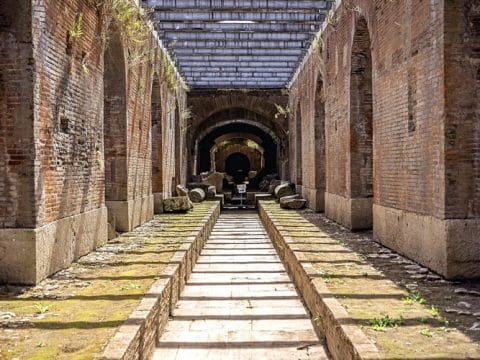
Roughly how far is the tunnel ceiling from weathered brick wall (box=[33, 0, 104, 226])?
4435 mm

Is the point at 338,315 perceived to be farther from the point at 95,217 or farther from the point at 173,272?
the point at 95,217

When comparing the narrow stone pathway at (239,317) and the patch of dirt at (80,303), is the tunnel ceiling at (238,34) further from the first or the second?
the patch of dirt at (80,303)

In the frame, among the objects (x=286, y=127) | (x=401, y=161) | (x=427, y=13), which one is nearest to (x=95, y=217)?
(x=401, y=161)

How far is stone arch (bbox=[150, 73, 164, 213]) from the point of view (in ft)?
54.8

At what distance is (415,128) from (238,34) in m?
9.88

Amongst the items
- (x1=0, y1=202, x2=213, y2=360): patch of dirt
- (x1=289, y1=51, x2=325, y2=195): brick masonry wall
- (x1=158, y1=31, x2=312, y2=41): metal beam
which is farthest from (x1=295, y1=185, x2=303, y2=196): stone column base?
(x1=0, y1=202, x2=213, y2=360): patch of dirt

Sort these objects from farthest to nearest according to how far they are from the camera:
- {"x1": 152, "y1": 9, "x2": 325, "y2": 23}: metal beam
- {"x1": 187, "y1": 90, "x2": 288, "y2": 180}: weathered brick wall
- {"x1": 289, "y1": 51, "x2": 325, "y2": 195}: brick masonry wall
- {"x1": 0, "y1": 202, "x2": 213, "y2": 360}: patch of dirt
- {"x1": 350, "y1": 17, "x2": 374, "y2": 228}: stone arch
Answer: {"x1": 187, "y1": 90, "x2": 288, "y2": 180}: weathered brick wall
{"x1": 289, "y1": 51, "x2": 325, "y2": 195}: brick masonry wall
{"x1": 152, "y1": 9, "x2": 325, "y2": 23}: metal beam
{"x1": 350, "y1": 17, "x2": 374, "y2": 228}: stone arch
{"x1": 0, "y1": 202, "x2": 213, "y2": 360}: patch of dirt

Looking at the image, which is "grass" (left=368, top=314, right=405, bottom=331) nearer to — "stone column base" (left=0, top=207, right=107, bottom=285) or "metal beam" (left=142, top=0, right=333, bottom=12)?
"stone column base" (left=0, top=207, right=107, bottom=285)

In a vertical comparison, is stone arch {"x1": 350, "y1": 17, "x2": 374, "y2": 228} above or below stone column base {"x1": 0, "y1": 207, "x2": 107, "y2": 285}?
above

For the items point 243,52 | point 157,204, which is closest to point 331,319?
point 157,204

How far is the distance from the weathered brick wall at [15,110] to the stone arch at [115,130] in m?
5.31

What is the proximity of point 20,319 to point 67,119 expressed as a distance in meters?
3.67

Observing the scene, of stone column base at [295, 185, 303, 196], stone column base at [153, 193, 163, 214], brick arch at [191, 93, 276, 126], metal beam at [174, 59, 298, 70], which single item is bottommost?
stone column base at [153, 193, 163, 214]

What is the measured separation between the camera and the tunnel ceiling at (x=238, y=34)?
13.5 meters
